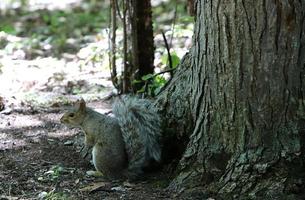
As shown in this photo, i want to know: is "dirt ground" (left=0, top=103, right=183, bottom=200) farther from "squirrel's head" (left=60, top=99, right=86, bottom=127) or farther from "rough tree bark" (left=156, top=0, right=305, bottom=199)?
"rough tree bark" (left=156, top=0, right=305, bottom=199)

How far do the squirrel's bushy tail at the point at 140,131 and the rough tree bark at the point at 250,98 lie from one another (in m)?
0.40

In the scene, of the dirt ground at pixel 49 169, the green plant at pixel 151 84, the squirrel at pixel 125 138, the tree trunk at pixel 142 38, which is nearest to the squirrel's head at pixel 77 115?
the squirrel at pixel 125 138

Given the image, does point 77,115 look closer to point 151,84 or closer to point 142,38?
point 151,84

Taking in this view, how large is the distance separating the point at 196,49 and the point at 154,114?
0.59 m

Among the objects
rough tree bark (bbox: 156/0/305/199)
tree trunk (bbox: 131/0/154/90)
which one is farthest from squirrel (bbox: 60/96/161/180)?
tree trunk (bbox: 131/0/154/90)

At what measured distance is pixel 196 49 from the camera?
3.90 meters

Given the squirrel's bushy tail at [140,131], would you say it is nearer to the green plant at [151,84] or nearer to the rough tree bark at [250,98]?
the rough tree bark at [250,98]

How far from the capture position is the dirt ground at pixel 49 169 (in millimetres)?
3977

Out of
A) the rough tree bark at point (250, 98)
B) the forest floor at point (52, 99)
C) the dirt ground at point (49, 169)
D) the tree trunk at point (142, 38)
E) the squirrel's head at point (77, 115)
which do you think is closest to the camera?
the rough tree bark at point (250, 98)

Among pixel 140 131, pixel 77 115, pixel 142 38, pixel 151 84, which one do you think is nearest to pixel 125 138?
pixel 140 131

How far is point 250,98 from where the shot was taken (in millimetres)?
3588

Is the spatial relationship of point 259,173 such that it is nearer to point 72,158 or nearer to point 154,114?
point 154,114

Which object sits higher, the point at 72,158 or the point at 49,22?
the point at 49,22

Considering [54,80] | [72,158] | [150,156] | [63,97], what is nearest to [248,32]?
[150,156]
